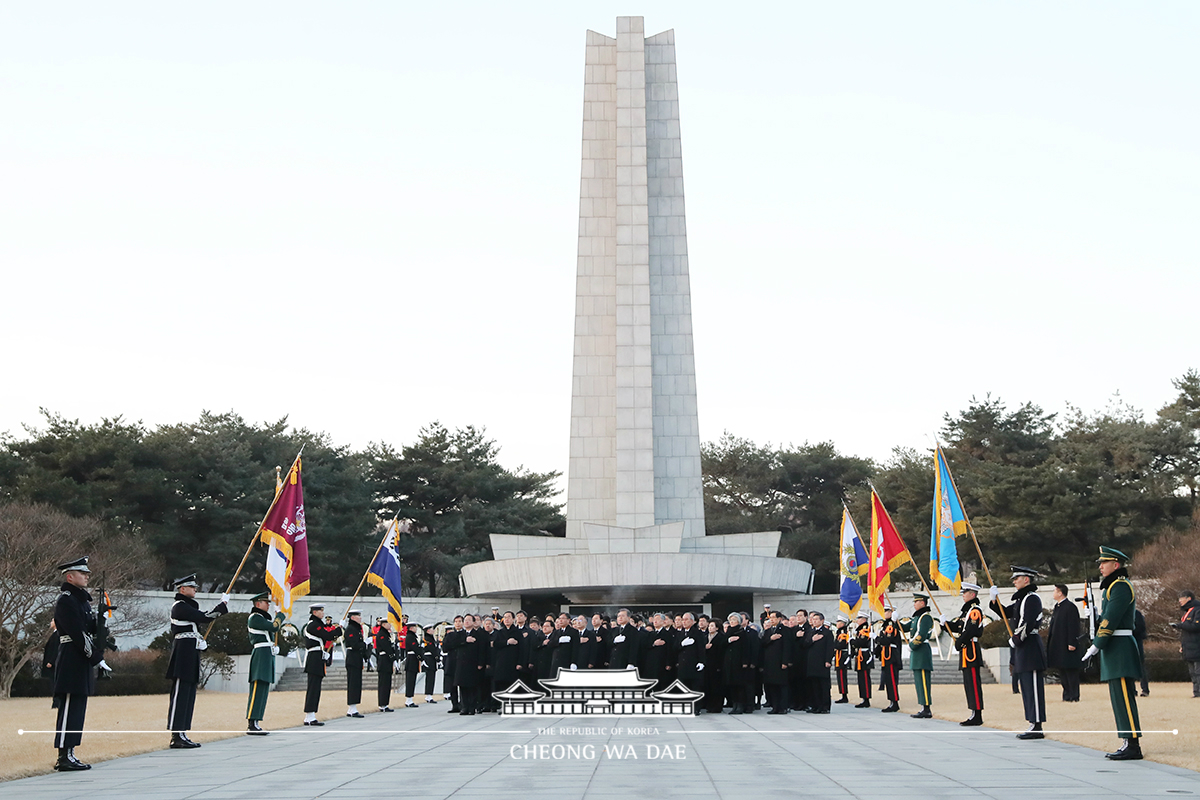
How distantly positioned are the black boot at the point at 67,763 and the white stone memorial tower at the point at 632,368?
80.3 ft

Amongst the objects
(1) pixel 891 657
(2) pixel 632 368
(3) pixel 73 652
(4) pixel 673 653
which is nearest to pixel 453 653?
(4) pixel 673 653

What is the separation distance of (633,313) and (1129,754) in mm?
27685

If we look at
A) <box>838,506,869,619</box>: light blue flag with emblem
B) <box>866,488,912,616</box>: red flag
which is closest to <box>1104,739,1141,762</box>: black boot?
<box>866,488,912,616</box>: red flag

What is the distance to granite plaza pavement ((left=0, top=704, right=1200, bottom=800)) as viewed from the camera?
6.96m

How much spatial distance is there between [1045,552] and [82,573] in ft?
115

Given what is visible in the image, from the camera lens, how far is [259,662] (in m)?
13.0

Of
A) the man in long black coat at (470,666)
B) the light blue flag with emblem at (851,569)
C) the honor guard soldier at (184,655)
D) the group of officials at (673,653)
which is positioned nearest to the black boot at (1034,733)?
the group of officials at (673,653)

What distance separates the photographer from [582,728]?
12.5 m

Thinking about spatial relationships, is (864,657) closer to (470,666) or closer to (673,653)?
(673,653)

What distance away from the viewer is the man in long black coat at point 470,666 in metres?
17.0

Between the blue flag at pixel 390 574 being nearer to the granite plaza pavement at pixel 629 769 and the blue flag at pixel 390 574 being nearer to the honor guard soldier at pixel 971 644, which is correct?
the granite plaza pavement at pixel 629 769

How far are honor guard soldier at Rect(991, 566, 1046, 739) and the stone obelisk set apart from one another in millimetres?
22957

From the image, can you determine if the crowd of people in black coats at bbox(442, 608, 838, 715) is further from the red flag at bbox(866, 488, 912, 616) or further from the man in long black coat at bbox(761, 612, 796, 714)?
the red flag at bbox(866, 488, 912, 616)

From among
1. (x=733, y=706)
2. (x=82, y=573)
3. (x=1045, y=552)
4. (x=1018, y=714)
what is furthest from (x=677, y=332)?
(x=82, y=573)
